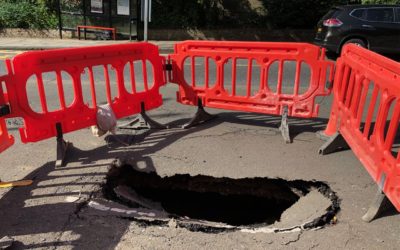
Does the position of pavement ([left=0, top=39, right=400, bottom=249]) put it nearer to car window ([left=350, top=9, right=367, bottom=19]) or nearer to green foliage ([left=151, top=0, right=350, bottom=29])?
car window ([left=350, top=9, right=367, bottom=19])

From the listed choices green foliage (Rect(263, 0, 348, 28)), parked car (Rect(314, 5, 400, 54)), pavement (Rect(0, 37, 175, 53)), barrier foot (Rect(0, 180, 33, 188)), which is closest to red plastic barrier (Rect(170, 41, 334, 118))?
barrier foot (Rect(0, 180, 33, 188))

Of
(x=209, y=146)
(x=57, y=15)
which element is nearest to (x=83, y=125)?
(x=209, y=146)

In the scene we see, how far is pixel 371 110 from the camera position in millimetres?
4016

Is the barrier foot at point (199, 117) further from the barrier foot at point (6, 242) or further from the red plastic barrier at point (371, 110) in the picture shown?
the barrier foot at point (6, 242)

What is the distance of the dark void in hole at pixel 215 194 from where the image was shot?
443 centimetres

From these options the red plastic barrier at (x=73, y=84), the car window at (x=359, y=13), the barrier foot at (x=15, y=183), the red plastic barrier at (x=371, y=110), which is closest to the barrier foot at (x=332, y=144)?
the red plastic barrier at (x=371, y=110)

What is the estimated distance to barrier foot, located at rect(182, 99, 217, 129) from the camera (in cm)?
601

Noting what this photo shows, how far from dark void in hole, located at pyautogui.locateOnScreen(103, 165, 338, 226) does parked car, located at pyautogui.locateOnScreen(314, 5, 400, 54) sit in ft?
32.6

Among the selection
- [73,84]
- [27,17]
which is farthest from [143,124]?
[27,17]

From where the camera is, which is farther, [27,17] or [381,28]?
[27,17]

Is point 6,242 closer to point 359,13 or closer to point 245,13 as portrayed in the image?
point 359,13

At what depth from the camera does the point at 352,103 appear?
4590 millimetres

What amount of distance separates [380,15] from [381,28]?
46 cm

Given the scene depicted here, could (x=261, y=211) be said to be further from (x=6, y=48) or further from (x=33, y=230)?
(x=6, y=48)
